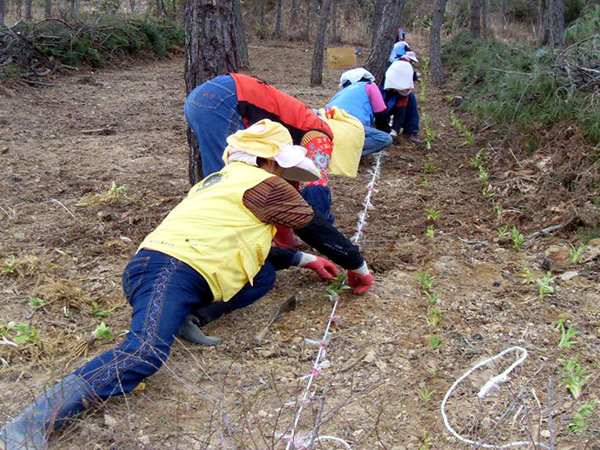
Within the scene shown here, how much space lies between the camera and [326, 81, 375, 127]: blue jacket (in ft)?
18.4

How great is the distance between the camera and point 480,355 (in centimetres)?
277

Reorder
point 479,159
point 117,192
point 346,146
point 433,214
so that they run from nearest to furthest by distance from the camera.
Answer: point 346,146 → point 433,214 → point 117,192 → point 479,159

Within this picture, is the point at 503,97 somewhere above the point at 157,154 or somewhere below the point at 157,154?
above

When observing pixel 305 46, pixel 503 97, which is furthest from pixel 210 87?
pixel 305 46

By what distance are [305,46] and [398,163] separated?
14.8 meters

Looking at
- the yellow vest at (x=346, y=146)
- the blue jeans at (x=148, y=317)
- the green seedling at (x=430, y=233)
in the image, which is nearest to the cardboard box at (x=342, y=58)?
the yellow vest at (x=346, y=146)

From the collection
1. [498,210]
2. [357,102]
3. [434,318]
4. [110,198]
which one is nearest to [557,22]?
[357,102]

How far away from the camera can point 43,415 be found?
210 centimetres

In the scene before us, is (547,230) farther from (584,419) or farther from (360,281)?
(584,419)

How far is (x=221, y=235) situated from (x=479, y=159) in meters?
4.10

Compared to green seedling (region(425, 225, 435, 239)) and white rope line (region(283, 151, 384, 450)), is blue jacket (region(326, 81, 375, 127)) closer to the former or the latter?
white rope line (region(283, 151, 384, 450))

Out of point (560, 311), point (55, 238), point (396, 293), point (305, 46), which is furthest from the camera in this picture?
point (305, 46)

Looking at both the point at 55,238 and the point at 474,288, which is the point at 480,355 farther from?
the point at 55,238

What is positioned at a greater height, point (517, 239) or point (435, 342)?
point (517, 239)
